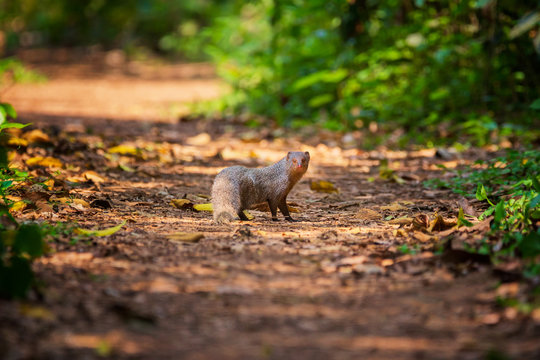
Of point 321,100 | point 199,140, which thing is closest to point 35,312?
point 199,140

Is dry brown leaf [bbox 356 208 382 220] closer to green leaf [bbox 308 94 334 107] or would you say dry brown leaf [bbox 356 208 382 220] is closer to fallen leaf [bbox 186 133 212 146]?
fallen leaf [bbox 186 133 212 146]

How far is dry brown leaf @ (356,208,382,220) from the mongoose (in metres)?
0.61

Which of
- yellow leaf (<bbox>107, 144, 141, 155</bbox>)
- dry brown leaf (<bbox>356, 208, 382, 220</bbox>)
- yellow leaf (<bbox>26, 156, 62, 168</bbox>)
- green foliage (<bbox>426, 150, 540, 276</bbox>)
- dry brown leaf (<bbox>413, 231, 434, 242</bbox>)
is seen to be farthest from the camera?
yellow leaf (<bbox>107, 144, 141, 155</bbox>)

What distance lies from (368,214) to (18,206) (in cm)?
290

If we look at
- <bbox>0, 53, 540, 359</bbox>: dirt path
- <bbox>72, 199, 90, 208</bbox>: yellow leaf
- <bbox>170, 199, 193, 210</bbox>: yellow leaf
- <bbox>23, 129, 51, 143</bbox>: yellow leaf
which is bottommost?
<bbox>0, 53, 540, 359</bbox>: dirt path

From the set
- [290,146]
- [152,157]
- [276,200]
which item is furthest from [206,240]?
[290,146]

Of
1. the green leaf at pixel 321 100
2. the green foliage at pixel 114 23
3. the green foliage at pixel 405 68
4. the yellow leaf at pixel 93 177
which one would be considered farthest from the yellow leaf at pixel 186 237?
the green foliage at pixel 114 23

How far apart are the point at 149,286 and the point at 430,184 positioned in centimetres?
411

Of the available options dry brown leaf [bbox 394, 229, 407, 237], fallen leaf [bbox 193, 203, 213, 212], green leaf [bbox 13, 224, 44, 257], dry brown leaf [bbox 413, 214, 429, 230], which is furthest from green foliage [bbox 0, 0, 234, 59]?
green leaf [bbox 13, 224, 44, 257]

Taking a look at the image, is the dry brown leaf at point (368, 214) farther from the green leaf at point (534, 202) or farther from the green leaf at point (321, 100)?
the green leaf at point (321, 100)

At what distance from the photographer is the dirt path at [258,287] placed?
8.25 ft

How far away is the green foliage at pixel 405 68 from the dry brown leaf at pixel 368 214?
12.2 ft

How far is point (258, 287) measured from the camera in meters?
3.26

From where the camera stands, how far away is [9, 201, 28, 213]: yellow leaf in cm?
453
